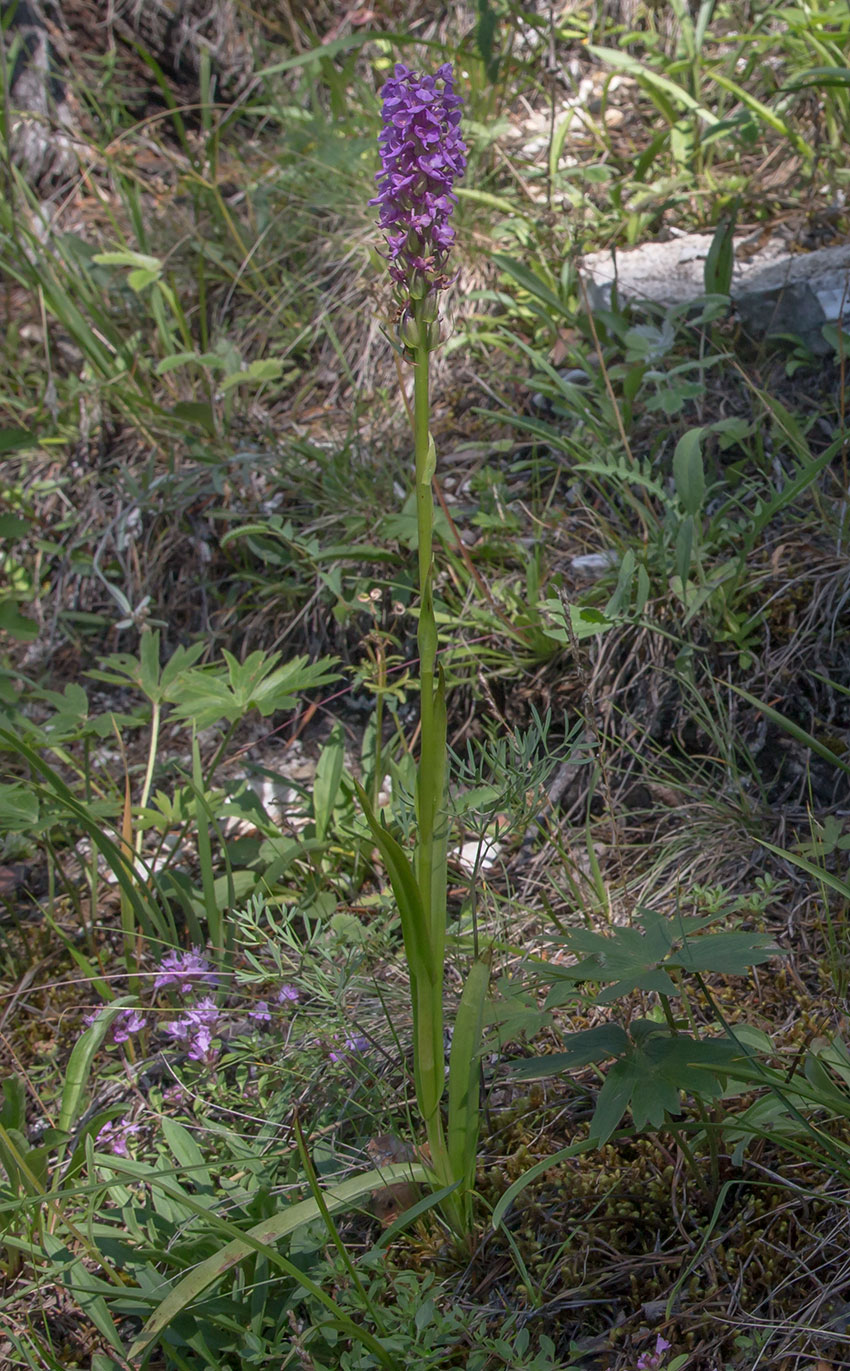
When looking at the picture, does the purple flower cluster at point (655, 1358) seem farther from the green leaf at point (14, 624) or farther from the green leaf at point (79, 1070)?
the green leaf at point (14, 624)

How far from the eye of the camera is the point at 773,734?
77.2 inches

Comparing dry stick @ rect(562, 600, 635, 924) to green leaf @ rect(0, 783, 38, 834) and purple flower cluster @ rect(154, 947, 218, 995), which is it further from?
green leaf @ rect(0, 783, 38, 834)

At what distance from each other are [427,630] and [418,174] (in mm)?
523

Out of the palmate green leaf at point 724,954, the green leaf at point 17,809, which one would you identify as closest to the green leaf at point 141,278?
the green leaf at point 17,809

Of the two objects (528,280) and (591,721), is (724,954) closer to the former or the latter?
(591,721)

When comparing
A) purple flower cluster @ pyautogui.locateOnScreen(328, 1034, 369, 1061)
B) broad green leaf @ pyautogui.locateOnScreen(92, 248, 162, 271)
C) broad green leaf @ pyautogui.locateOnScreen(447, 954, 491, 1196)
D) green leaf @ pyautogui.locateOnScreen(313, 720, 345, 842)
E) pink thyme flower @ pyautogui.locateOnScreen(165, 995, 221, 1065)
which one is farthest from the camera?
broad green leaf @ pyautogui.locateOnScreen(92, 248, 162, 271)

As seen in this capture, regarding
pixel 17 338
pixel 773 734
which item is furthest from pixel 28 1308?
pixel 17 338

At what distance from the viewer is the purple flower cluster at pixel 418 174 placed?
106 cm

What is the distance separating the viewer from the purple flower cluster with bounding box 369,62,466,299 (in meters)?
1.06

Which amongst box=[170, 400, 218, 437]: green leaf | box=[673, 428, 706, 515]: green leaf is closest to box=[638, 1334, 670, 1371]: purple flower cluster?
box=[673, 428, 706, 515]: green leaf

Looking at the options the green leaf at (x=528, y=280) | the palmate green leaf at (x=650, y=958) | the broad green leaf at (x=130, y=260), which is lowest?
the palmate green leaf at (x=650, y=958)

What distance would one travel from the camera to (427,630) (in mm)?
1170

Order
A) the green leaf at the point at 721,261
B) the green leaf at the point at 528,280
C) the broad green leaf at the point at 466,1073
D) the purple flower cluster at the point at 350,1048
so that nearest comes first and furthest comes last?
1. the broad green leaf at the point at 466,1073
2. the purple flower cluster at the point at 350,1048
3. the green leaf at the point at 721,261
4. the green leaf at the point at 528,280

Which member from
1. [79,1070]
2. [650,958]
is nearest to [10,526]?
[79,1070]
